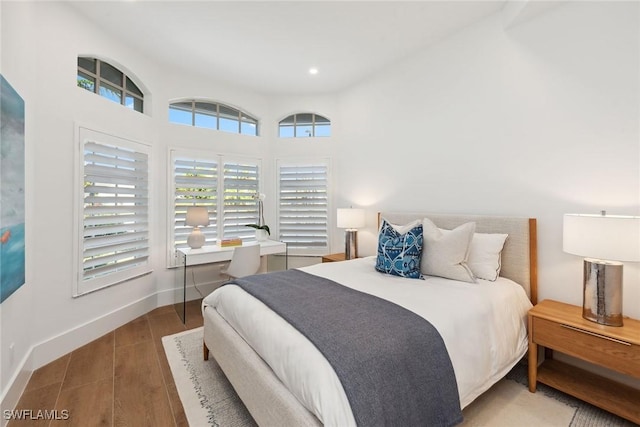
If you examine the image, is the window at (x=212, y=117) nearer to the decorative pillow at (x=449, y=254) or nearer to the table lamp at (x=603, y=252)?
the decorative pillow at (x=449, y=254)

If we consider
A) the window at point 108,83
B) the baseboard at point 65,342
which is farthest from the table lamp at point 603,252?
the window at point 108,83

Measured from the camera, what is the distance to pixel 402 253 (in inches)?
98.0

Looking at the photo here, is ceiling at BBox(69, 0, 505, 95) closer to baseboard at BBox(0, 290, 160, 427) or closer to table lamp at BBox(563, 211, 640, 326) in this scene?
table lamp at BBox(563, 211, 640, 326)

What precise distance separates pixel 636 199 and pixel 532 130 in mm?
858

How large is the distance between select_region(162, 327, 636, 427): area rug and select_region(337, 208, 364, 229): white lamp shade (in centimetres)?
216

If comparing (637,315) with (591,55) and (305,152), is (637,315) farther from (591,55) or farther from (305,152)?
(305,152)

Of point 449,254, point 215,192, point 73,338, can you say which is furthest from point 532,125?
point 73,338

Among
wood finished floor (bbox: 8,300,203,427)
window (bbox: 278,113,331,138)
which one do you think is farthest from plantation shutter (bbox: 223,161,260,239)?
wood finished floor (bbox: 8,300,203,427)

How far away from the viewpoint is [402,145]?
3549 mm

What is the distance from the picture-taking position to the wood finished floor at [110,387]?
5.92 ft

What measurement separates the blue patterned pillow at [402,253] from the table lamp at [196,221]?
7.36 ft

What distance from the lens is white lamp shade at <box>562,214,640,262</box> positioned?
1.65 m

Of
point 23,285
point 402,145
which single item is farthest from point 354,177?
point 23,285

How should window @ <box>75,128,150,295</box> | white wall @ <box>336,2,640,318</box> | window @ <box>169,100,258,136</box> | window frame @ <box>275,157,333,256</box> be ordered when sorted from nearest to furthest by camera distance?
white wall @ <box>336,2,640,318</box>
window @ <box>75,128,150,295</box>
window @ <box>169,100,258,136</box>
window frame @ <box>275,157,333,256</box>
